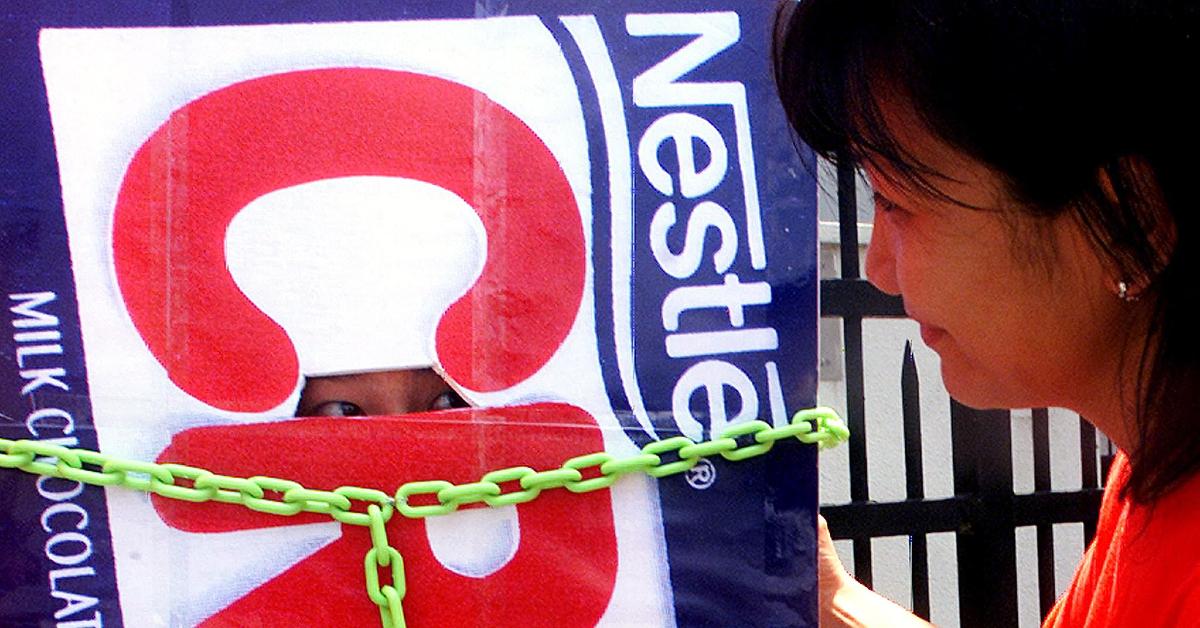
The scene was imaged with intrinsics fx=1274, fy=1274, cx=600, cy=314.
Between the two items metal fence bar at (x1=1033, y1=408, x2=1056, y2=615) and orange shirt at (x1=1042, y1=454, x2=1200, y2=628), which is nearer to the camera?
orange shirt at (x1=1042, y1=454, x2=1200, y2=628)

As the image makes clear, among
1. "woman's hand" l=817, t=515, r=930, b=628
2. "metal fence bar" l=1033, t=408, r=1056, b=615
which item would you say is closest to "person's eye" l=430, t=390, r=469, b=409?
"woman's hand" l=817, t=515, r=930, b=628

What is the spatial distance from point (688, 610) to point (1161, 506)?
1.32 feet

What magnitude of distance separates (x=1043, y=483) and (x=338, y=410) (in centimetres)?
124

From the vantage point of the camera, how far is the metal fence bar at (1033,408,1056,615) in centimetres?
186

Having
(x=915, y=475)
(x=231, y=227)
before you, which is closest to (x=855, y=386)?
(x=915, y=475)

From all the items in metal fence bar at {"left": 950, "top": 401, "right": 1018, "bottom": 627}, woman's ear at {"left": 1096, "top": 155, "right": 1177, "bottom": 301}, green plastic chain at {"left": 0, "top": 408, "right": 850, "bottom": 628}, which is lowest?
metal fence bar at {"left": 950, "top": 401, "right": 1018, "bottom": 627}

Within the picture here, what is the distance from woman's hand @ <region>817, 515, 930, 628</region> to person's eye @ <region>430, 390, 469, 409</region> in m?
0.34

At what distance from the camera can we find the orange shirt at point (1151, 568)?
0.69 meters

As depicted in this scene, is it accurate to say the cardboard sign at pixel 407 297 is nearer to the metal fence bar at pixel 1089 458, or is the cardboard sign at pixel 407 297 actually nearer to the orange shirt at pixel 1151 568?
the orange shirt at pixel 1151 568

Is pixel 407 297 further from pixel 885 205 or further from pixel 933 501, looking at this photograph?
pixel 933 501

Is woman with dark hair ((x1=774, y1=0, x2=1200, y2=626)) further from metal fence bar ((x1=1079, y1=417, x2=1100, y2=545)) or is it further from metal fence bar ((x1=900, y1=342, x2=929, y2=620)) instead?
metal fence bar ((x1=1079, y1=417, x2=1100, y2=545))

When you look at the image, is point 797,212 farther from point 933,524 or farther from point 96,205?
point 933,524

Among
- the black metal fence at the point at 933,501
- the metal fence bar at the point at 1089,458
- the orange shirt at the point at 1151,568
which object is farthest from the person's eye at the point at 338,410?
the metal fence bar at the point at 1089,458

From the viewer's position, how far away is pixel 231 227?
968 millimetres
